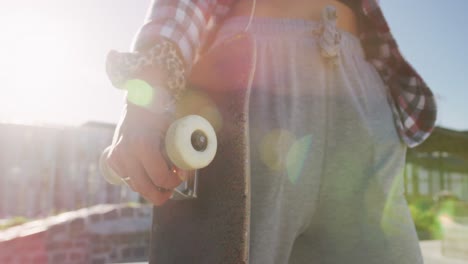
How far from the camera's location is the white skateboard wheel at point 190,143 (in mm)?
583

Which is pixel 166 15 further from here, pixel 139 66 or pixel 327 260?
pixel 327 260

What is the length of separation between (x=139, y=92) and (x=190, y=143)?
152 mm

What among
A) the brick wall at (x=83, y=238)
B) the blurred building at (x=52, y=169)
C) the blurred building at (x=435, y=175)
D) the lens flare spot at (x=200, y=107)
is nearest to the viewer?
the lens flare spot at (x=200, y=107)

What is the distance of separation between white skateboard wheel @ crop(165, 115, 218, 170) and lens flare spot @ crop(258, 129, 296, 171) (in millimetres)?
129

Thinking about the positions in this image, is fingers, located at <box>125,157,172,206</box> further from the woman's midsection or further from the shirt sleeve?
the woman's midsection

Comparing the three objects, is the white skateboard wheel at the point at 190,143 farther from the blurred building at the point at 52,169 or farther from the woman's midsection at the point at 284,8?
the blurred building at the point at 52,169

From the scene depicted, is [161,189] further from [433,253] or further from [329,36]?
[433,253]

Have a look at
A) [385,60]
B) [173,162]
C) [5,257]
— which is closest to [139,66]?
[173,162]

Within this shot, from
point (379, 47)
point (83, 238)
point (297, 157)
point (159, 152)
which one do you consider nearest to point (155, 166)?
point (159, 152)

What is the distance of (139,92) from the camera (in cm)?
68

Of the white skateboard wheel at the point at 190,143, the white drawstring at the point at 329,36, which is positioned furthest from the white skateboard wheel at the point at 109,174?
the white drawstring at the point at 329,36

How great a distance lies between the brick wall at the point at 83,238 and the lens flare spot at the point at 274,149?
11.8ft

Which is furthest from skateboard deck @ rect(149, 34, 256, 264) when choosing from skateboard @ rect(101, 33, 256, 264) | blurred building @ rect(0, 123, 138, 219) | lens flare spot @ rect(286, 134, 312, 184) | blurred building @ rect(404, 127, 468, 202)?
blurred building @ rect(404, 127, 468, 202)

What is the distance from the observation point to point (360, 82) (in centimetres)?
88
